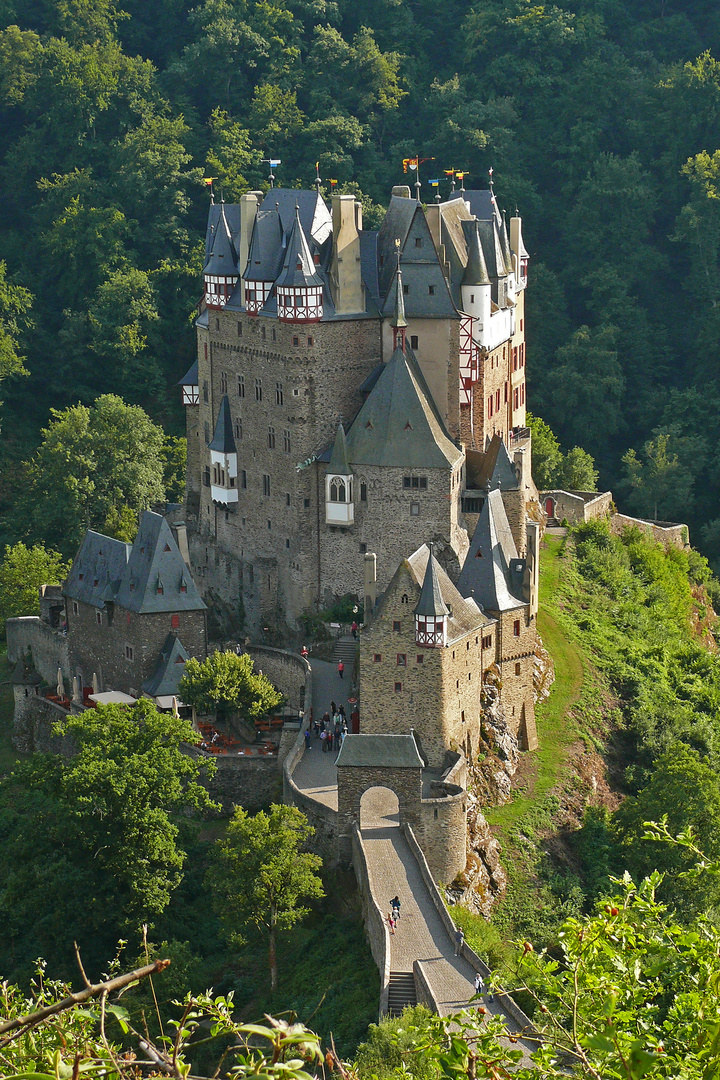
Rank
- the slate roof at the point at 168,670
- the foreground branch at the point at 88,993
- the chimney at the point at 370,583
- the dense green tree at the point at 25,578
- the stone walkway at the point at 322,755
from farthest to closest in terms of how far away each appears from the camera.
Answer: the dense green tree at the point at 25,578 → the slate roof at the point at 168,670 → the chimney at the point at 370,583 → the stone walkway at the point at 322,755 → the foreground branch at the point at 88,993

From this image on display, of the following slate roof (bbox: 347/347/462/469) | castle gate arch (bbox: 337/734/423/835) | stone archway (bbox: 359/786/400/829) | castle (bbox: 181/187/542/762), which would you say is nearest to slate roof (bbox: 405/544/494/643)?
castle (bbox: 181/187/542/762)

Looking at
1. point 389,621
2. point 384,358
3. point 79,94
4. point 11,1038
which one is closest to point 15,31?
point 79,94

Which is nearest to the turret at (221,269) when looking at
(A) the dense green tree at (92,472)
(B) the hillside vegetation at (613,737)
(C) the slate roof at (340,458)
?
(C) the slate roof at (340,458)

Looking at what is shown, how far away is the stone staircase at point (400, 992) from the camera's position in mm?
38594

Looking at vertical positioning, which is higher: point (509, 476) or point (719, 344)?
point (719, 344)

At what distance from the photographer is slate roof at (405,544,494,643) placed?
4797 cm

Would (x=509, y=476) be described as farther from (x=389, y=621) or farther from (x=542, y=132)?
(x=542, y=132)

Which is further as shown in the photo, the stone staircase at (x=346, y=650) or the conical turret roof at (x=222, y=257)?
the conical turret roof at (x=222, y=257)

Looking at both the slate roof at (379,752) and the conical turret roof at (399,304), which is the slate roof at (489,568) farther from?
the slate roof at (379,752)

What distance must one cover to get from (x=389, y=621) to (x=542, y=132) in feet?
186

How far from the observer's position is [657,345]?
3602 inches

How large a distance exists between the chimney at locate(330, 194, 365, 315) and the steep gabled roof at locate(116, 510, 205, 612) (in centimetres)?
1013

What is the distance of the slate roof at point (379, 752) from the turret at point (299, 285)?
60.5 ft

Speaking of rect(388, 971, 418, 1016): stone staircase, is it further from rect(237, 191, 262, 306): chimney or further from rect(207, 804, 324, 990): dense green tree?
rect(237, 191, 262, 306): chimney
